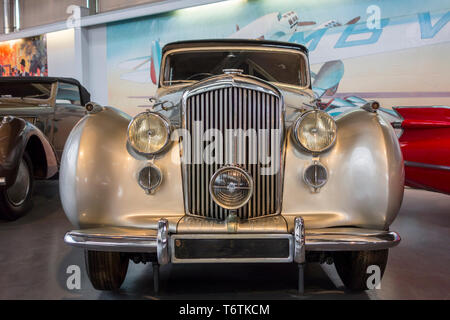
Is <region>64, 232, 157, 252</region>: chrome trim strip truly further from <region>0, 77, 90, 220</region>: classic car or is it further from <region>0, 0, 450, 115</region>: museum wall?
<region>0, 0, 450, 115</region>: museum wall

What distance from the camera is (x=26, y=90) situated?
226 inches

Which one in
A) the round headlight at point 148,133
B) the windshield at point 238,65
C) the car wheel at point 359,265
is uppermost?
the windshield at point 238,65

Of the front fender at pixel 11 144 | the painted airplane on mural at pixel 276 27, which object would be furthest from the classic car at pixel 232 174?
the painted airplane on mural at pixel 276 27

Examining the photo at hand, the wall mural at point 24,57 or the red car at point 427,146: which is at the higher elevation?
the wall mural at point 24,57

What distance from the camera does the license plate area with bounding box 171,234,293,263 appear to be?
1862 mm

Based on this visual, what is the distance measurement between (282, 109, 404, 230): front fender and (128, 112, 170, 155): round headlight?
0.69 m

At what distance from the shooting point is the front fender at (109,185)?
2031mm

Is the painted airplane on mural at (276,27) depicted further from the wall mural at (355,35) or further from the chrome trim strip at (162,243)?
the chrome trim strip at (162,243)

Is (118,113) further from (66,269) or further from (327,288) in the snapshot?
(327,288)

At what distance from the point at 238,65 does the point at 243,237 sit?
181 centimetres

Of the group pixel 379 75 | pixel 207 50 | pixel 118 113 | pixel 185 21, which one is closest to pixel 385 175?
pixel 118 113

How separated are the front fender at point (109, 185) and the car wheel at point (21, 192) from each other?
228 cm

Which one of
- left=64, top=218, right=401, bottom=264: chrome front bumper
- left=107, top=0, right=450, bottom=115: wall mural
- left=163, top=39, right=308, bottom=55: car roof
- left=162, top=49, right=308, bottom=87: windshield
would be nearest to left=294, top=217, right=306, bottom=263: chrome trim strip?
left=64, top=218, right=401, bottom=264: chrome front bumper
